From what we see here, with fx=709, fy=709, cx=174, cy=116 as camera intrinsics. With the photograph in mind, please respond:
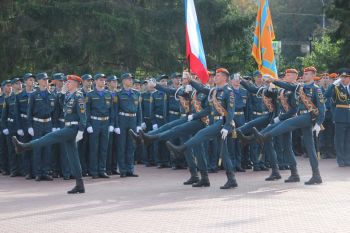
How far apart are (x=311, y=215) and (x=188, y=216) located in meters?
1.66

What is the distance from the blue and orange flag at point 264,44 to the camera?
13414mm

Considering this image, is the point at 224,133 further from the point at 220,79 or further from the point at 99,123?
the point at 99,123

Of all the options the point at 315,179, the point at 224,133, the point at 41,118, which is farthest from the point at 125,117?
the point at 315,179

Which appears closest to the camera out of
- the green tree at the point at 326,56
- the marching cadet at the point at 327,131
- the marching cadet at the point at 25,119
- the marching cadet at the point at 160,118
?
the marching cadet at the point at 25,119

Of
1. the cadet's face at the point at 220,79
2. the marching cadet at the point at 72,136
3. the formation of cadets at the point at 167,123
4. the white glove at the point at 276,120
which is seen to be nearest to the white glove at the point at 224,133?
the formation of cadets at the point at 167,123

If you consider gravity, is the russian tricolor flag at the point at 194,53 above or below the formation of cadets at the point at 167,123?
above

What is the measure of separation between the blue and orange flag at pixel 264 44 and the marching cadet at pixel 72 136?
11.9 ft

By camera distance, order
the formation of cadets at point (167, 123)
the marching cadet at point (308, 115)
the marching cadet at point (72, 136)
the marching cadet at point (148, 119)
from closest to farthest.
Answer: the marching cadet at point (72, 136) < the formation of cadets at point (167, 123) < the marching cadet at point (308, 115) < the marching cadet at point (148, 119)

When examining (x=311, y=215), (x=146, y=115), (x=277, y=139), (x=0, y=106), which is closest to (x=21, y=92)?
(x=0, y=106)

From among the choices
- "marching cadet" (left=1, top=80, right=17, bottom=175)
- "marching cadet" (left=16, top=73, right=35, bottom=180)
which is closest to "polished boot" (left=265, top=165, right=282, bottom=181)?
"marching cadet" (left=16, top=73, right=35, bottom=180)

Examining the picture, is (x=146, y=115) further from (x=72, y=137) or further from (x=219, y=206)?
(x=219, y=206)

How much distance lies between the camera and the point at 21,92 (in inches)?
595

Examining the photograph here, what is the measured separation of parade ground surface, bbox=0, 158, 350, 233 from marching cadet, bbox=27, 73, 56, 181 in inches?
17.1

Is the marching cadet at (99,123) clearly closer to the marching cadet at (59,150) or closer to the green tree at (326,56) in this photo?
the marching cadet at (59,150)
